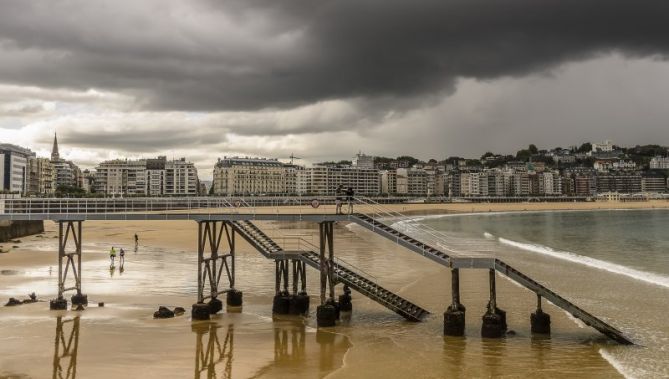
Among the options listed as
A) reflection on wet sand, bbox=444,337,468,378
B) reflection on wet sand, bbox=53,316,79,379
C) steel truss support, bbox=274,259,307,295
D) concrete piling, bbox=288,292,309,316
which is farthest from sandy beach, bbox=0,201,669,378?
steel truss support, bbox=274,259,307,295

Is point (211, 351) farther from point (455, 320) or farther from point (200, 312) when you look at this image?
point (455, 320)

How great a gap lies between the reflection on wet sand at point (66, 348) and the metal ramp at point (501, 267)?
1044 cm

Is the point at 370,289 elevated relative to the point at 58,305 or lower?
elevated

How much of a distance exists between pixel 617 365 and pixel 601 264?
99.8ft

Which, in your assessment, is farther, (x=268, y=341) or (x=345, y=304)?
(x=345, y=304)

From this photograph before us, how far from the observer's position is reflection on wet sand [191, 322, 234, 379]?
16.3 meters

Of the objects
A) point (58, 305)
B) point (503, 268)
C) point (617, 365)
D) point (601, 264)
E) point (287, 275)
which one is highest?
point (503, 268)

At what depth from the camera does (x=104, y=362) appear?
1688 cm

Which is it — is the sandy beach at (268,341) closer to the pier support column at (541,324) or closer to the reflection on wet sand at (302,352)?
the reflection on wet sand at (302,352)

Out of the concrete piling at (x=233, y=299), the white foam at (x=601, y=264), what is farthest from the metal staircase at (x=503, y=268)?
the white foam at (x=601, y=264)

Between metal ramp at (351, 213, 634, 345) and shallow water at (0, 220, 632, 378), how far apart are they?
1.95 ft

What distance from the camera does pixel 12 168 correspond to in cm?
18775

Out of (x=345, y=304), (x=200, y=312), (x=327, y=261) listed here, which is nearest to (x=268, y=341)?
(x=200, y=312)

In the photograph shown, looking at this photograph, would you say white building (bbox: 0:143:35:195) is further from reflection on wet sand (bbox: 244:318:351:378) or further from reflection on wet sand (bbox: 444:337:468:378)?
reflection on wet sand (bbox: 444:337:468:378)
